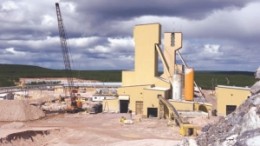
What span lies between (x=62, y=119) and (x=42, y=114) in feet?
12.7

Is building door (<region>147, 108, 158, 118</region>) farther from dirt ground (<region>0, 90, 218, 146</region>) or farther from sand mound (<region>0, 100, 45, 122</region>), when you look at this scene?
sand mound (<region>0, 100, 45, 122</region>)

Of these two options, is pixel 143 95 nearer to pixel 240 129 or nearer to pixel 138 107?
pixel 138 107

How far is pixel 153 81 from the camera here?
226 feet

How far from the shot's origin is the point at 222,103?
5891 centimetres

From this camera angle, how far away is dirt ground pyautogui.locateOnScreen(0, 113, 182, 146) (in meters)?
43.8

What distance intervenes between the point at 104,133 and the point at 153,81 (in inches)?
851

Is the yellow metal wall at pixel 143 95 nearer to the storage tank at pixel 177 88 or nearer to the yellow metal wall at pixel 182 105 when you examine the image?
the yellow metal wall at pixel 182 105

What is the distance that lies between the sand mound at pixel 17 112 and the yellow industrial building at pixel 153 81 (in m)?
11.9

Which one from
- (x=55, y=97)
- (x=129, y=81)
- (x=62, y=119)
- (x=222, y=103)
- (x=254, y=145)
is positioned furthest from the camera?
(x=55, y=97)

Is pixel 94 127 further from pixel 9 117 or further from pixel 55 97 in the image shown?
pixel 55 97

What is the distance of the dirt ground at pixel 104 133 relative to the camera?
43.8m

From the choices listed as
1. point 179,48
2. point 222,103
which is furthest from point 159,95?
point 179,48

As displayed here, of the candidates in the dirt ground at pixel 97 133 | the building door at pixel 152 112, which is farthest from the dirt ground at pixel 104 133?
the building door at pixel 152 112

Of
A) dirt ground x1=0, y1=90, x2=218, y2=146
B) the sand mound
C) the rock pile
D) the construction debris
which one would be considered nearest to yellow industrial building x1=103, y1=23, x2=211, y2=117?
dirt ground x1=0, y1=90, x2=218, y2=146
